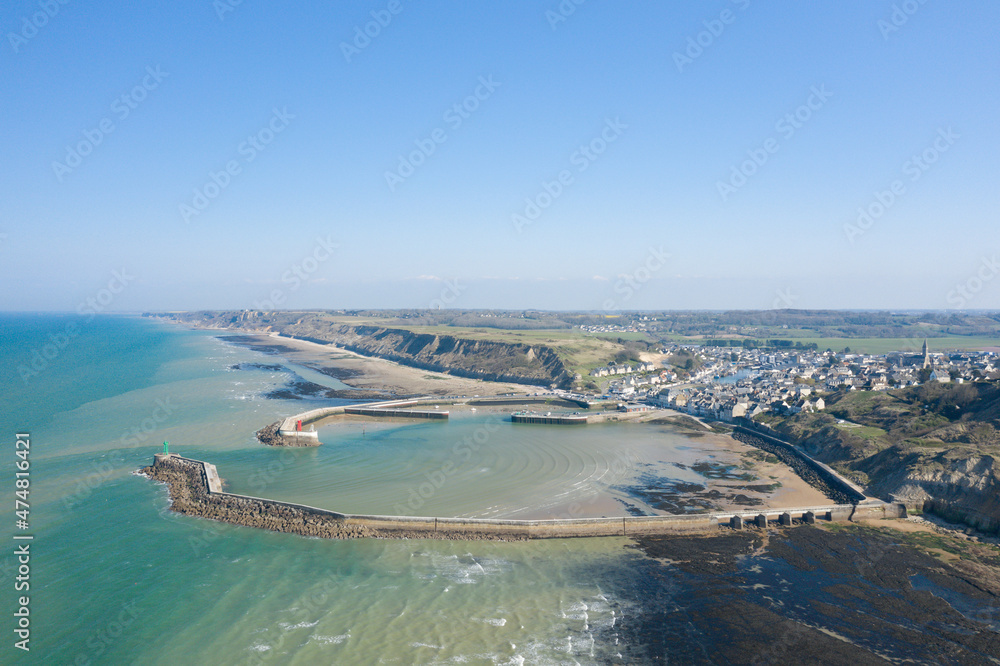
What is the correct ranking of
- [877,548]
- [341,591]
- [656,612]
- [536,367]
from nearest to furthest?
[656,612]
[341,591]
[877,548]
[536,367]

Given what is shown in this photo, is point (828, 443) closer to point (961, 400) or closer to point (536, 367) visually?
point (961, 400)

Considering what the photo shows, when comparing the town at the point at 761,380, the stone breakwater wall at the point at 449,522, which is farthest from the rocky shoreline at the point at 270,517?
the town at the point at 761,380

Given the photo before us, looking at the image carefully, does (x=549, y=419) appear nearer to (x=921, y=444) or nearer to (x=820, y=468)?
(x=820, y=468)

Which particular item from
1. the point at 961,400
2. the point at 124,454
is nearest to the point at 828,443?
the point at 961,400

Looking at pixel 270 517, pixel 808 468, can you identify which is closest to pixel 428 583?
pixel 270 517

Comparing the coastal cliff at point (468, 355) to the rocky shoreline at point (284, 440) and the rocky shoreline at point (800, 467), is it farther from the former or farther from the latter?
the rocky shoreline at point (284, 440)

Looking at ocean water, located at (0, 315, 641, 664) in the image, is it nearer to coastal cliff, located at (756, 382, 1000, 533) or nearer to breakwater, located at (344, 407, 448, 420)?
breakwater, located at (344, 407, 448, 420)

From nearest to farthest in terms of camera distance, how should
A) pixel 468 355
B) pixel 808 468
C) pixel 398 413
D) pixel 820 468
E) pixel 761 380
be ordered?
1. pixel 820 468
2. pixel 808 468
3. pixel 398 413
4. pixel 761 380
5. pixel 468 355
